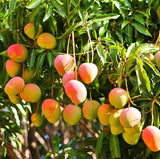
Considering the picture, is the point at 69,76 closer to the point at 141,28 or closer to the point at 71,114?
the point at 71,114

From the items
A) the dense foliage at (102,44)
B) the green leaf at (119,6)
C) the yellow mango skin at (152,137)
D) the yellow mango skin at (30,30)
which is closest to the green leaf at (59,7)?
the dense foliage at (102,44)

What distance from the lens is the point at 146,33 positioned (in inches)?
46.8

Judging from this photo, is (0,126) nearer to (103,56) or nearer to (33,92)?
(33,92)

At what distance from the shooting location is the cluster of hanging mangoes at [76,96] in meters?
0.86

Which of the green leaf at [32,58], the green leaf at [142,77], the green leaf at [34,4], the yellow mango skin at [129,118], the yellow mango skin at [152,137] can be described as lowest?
the yellow mango skin at [152,137]

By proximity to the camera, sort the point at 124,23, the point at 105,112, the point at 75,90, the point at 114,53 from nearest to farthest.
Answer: the point at 75,90 < the point at 105,112 < the point at 114,53 < the point at 124,23

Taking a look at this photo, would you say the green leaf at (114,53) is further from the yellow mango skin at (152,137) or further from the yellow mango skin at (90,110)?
the yellow mango skin at (152,137)

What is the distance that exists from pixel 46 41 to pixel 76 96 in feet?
0.96

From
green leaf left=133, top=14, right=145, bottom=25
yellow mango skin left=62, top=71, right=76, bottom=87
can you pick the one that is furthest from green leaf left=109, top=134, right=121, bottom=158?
green leaf left=133, top=14, right=145, bottom=25

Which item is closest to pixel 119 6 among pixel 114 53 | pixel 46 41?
pixel 114 53

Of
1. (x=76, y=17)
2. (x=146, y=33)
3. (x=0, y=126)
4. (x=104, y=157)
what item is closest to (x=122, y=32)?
(x=146, y=33)

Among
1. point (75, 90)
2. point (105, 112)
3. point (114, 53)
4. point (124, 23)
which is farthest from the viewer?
point (124, 23)

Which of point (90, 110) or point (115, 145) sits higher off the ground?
point (90, 110)

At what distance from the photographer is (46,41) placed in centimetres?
106
